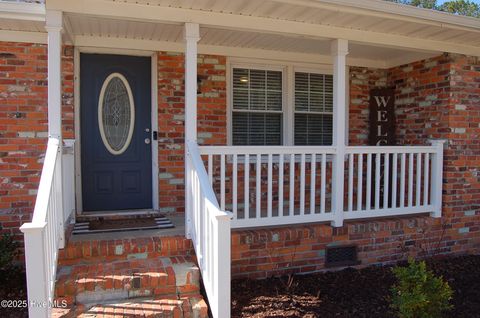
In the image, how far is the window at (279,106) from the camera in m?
6.05

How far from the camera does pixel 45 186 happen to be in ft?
10.8

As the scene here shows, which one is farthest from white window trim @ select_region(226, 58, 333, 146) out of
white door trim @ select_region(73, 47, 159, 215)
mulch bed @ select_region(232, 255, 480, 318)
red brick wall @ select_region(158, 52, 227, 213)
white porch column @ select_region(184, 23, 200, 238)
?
mulch bed @ select_region(232, 255, 480, 318)

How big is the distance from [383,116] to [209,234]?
4219mm

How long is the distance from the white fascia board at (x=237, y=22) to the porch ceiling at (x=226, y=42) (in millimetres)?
147

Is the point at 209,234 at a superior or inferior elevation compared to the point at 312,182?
inferior

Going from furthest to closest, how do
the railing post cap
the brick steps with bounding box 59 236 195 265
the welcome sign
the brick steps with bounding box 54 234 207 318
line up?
the welcome sign → the brick steps with bounding box 59 236 195 265 → the brick steps with bounding box 54 234 207 318 → the railing post cap

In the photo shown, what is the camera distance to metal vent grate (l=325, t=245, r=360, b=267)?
4943mm

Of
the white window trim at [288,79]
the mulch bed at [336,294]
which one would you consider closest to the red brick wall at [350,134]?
the mulch bed at [336,294]

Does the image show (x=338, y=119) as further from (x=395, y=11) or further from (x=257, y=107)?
(x=257, y=107)

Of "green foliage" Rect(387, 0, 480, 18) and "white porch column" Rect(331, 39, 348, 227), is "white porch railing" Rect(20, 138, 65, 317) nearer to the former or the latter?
"white porch column" Rect(331, 39, 348, 227)

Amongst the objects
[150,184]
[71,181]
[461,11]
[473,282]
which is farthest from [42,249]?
[461,11]

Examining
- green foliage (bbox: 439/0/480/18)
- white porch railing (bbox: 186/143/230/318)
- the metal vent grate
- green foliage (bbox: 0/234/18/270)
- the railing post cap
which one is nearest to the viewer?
the railing post cap

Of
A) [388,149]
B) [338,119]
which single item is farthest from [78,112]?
[388,149]

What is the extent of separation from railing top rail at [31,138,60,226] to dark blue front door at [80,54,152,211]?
1555mm
